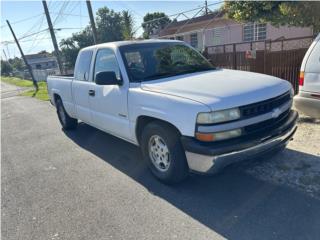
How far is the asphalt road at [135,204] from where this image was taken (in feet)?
9.46

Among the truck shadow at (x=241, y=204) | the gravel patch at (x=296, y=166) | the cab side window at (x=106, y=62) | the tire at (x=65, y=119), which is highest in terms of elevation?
the cab side window at (x=106, y=62)

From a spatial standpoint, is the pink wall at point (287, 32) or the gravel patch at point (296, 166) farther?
the pink wall at point (287, 32)

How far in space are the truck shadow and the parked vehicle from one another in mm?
888

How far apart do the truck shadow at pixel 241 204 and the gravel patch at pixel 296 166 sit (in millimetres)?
125

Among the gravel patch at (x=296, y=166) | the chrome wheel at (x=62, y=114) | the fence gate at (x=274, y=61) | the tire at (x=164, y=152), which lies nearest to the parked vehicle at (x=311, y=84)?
the gravel patch at (x=296, y=166)

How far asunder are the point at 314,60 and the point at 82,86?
4022 millimetres

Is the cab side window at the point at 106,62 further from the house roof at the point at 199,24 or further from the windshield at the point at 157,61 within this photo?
the house roof at the point at 199,24

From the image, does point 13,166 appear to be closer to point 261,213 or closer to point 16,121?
point 261,213

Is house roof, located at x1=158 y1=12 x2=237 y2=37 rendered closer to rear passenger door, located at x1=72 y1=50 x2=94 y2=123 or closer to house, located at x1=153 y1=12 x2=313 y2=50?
house, located at x1=153 y1=12 x2=313 y2=50

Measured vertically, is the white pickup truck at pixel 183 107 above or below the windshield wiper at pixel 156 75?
below

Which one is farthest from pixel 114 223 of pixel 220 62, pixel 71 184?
pixel 220 62

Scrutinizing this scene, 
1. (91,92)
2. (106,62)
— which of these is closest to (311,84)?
(106,62)

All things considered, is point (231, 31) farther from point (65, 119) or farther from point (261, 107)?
point (261, 107)

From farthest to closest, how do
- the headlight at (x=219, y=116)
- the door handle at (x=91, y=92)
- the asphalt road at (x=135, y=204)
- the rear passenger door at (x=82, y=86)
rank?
the rear passenger door at (x=82, y=86) → the door handle at (x=91, y=92) → the headlight at (x=219, y=116) → the asphalt road at (x=135, y=204)
